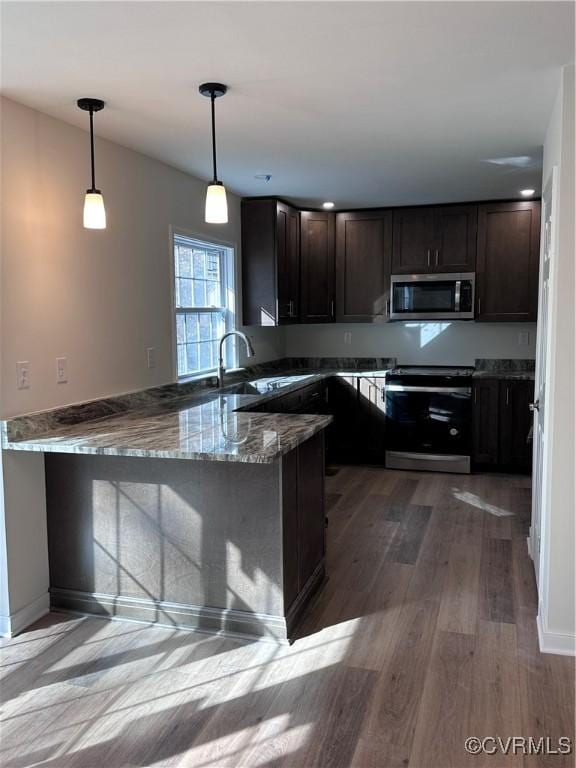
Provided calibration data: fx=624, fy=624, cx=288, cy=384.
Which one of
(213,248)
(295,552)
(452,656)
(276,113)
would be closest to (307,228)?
(213,248)

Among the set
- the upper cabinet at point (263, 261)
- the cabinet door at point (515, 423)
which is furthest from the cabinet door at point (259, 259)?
the cabinet door at point (515, 423)

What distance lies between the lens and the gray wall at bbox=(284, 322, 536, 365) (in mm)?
5769

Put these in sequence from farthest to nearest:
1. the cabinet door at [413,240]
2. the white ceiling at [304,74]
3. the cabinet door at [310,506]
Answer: the cabinet door at [413,240] → the cabinet door at [310,506] → the white ceiling at [304,74]

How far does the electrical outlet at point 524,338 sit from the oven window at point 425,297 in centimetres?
75

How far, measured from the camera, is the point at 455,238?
548cm

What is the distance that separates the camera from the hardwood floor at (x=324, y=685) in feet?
6.69

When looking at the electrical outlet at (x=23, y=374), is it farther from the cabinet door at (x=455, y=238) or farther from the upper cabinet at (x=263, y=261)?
the cabinet door at (x=455, y=238)

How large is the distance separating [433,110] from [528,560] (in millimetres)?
2473

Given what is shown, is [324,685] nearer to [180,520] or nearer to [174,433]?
[180,520]

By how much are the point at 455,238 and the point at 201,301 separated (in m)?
2.35

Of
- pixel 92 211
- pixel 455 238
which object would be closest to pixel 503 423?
pixel 455 238

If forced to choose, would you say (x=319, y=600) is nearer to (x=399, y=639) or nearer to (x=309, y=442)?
(x=399, y=639)

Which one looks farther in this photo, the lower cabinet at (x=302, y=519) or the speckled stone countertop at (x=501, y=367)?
the speckled stone countertop at (x=501, y=367)

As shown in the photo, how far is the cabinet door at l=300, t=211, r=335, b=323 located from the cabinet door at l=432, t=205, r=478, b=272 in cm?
96
